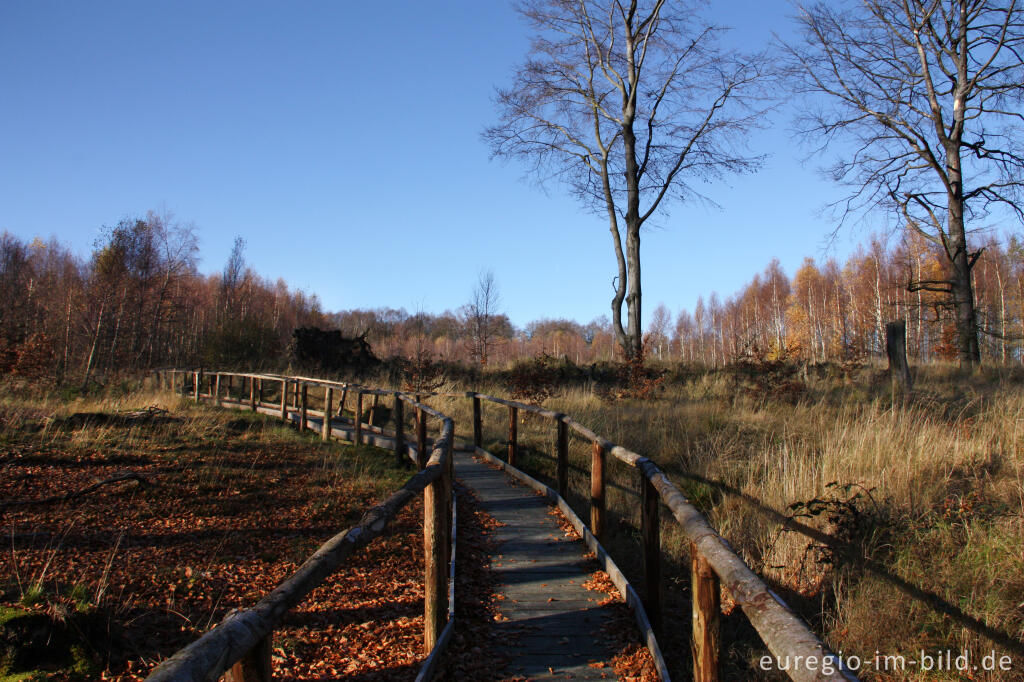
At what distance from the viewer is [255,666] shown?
1.87 meters

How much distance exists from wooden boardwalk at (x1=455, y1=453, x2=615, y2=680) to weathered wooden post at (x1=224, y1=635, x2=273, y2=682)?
213 cm

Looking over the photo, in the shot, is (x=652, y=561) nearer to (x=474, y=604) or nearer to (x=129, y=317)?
(x=474, y=604)

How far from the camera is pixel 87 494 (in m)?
8.24

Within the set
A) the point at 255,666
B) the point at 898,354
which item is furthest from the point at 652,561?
the point at 898,354

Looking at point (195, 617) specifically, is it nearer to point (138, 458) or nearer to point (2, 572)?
point (2, 572)

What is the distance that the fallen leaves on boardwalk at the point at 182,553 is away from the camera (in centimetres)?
447

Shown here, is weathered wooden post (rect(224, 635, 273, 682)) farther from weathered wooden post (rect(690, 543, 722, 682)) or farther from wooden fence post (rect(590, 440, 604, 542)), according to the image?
wooden fence post (rect(590, 440, 604, 542))

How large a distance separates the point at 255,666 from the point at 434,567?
2031mm

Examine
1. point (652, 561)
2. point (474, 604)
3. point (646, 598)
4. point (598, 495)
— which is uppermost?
point (598, 495)

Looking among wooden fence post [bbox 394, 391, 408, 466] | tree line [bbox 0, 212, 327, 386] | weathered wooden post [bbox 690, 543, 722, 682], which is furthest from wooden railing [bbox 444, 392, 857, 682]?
tree line [bbox 0, 212, 327, 386]

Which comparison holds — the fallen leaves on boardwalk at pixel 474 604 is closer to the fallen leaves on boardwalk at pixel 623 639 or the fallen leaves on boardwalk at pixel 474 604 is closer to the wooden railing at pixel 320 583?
the wooden railing at pixel 320 583

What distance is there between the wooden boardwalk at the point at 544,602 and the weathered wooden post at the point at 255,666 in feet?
7.00

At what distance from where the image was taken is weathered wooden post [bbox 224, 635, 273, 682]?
184cm

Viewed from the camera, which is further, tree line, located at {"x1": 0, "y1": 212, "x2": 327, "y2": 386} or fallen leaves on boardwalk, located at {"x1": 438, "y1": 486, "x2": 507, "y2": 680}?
tree line, located at {"x1": 0, "y1": 212, "x2": 327, "y2": 386}
